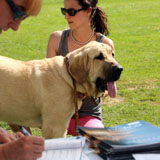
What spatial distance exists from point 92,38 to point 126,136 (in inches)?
82.9

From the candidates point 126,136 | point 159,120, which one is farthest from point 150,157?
point 159,120

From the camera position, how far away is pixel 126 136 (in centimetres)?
216

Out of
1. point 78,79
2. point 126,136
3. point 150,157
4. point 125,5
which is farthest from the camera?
point 125,5

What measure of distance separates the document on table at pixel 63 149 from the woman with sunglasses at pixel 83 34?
5.35 feet

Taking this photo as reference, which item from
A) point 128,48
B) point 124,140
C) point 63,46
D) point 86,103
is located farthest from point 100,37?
point 128,48

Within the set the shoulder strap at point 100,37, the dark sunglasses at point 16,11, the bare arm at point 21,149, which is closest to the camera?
the bare arm at point 21,149

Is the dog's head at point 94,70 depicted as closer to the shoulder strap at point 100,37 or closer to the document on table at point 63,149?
the shoulder strap at point 100,37

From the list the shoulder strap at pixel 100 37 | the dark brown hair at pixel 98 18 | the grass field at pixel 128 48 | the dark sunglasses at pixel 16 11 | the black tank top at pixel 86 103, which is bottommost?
the grass field at pixel 128 48

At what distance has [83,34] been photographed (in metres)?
4.08

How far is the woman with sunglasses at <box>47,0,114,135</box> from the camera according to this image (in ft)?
12.8

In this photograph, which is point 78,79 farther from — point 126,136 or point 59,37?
point 126,136

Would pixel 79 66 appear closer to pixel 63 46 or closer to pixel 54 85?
pixel 54 85

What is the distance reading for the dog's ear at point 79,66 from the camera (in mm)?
3393

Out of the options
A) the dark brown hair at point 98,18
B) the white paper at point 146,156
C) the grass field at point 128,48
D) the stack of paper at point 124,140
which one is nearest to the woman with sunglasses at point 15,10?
the stack of paper at point 124,140
